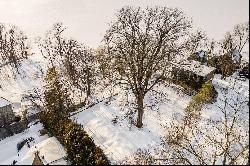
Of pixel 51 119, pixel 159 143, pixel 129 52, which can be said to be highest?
pixel 129 52

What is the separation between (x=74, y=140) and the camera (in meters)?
34.1

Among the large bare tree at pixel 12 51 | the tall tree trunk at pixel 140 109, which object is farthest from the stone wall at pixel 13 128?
the large bare tree at pixel 12 51

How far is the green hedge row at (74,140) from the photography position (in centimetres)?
Answer: 3206

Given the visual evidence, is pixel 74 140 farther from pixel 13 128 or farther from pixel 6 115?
pixel 6 115

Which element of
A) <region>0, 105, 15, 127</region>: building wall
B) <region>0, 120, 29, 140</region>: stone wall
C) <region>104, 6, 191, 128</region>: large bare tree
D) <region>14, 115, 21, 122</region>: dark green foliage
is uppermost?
<region>104, 6, 191, 128</region>: large bare tree

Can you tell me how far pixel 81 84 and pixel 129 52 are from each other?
751 inches

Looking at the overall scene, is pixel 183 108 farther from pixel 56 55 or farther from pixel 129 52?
pixel 56 55

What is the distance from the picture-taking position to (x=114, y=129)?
39.7 meters

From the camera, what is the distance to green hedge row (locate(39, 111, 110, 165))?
32.1m

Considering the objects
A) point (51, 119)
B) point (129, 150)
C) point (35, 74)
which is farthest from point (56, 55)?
point (129, 150)

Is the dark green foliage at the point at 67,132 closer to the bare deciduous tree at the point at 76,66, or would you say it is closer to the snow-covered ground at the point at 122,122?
the snow-covered ground at the point at 122,122

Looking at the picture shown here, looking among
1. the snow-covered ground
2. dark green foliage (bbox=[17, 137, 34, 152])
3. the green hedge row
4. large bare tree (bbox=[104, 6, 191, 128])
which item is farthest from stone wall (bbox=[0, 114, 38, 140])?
large bare tree (bbox=[104, 6, 191, 128])

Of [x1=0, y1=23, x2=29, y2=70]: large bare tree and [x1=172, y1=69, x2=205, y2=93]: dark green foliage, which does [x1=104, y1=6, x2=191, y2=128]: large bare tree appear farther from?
[x1=0, y1=23, x2=29, y2=70]: large bare tree

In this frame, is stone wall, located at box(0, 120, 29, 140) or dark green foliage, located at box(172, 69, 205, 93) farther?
dark green foliage, located at box(172, 69, 205, 93)
